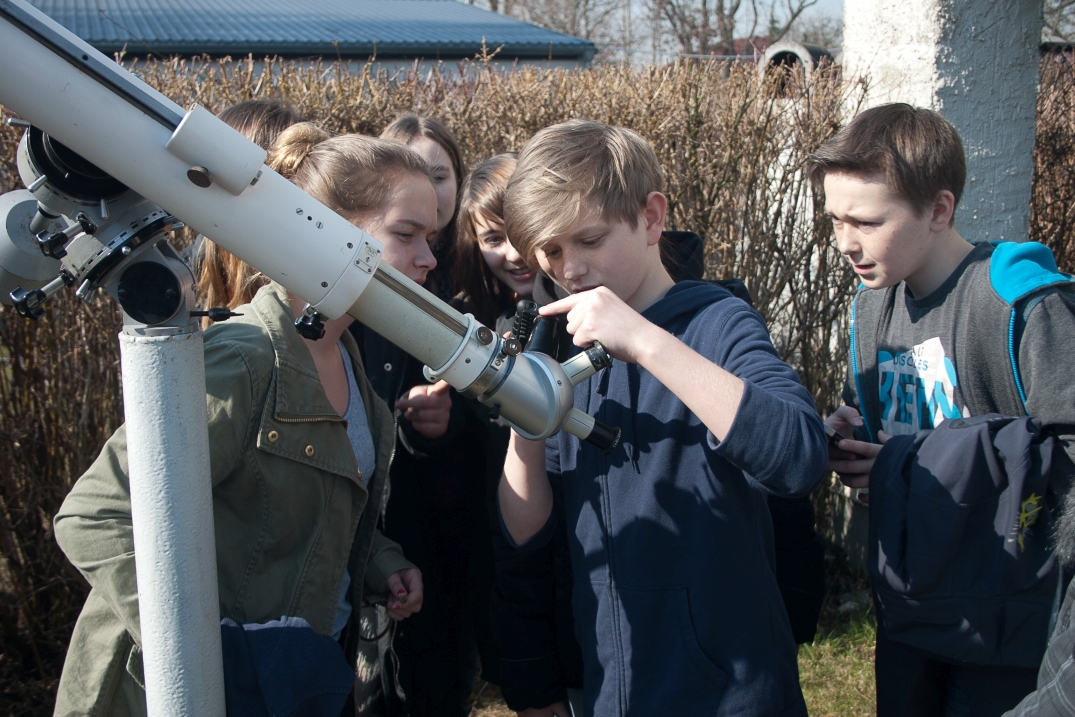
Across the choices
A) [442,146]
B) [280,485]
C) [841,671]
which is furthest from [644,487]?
[841,671]

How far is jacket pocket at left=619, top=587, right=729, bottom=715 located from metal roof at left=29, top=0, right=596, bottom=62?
45.7 feet

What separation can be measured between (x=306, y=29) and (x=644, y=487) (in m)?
18.4

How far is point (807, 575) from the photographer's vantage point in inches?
86.5

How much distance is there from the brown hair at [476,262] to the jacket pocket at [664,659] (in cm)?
138

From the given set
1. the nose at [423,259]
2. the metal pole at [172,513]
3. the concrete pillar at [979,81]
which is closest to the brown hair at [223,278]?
the nose at [423,259]

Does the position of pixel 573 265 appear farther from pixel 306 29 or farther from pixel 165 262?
pixel 306 29

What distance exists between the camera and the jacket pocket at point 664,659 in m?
1.68

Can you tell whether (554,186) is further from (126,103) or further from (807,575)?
(807,575)

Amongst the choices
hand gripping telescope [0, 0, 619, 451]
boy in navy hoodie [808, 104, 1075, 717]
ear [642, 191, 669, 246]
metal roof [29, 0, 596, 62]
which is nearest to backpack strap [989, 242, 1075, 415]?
boy in navy hoodie [808, 104, 1075, 717]

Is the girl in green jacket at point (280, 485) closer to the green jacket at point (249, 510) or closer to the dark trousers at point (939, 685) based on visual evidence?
the green jacket at point (249, 510)

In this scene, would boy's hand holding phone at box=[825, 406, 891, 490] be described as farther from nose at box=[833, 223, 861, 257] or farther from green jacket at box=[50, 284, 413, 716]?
green jacket at box=[50, 284, 413, 716]

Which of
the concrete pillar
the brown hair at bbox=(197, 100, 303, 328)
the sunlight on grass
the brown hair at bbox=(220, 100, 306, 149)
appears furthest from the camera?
the concrete pillar

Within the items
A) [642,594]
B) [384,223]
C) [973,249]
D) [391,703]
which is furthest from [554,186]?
[391,703]

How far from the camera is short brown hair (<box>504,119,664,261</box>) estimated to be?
5.95 ft
